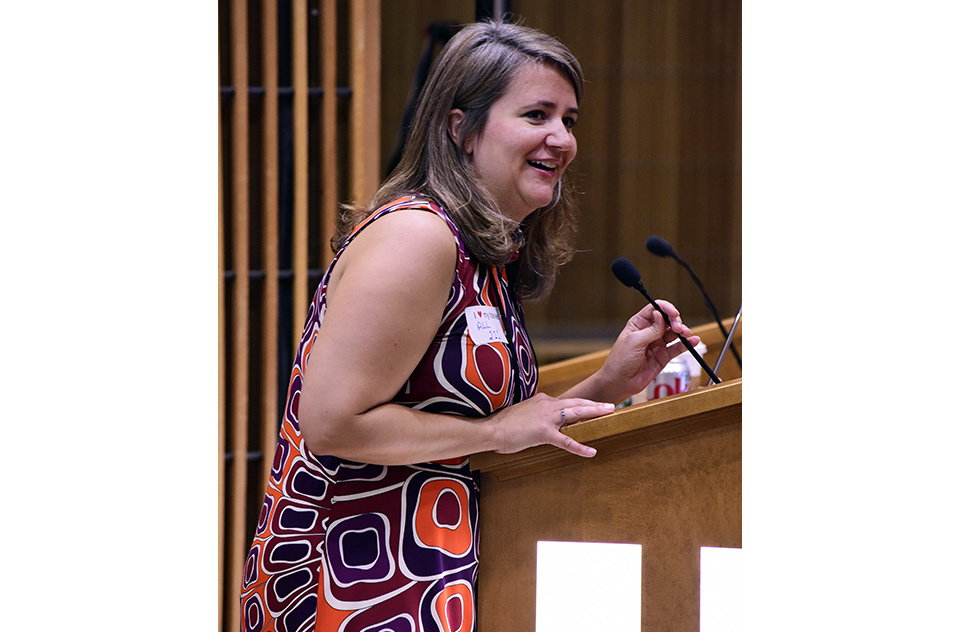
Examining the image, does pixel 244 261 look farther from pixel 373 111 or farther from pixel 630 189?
pixel 630 189

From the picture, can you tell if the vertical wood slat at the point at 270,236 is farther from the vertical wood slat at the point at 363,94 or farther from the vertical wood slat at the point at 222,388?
the vertical wood slat at the point at 363,94

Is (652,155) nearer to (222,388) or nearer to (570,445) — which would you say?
(222,388)

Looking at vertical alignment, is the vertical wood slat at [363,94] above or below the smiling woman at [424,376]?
above

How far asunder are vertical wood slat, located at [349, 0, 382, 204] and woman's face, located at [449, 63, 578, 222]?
1385 mm

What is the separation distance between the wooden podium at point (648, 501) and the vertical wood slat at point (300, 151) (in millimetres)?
1637

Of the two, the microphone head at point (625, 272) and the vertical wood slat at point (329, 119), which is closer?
the microphone head at point (625, 272)

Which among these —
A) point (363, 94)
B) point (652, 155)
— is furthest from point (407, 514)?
point (652, 155)

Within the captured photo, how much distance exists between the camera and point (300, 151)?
2.57 m

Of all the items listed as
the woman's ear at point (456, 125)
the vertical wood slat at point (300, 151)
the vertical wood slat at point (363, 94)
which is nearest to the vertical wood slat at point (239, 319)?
the vertical wood slat at point (300, 151)

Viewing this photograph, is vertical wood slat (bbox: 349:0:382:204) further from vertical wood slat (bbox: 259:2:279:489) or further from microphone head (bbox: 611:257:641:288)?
microphone head (bbox: 611:257:641:288)

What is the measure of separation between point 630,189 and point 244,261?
2927mm

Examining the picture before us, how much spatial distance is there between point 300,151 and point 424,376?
1.63 meters

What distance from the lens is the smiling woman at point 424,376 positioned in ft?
3.38
